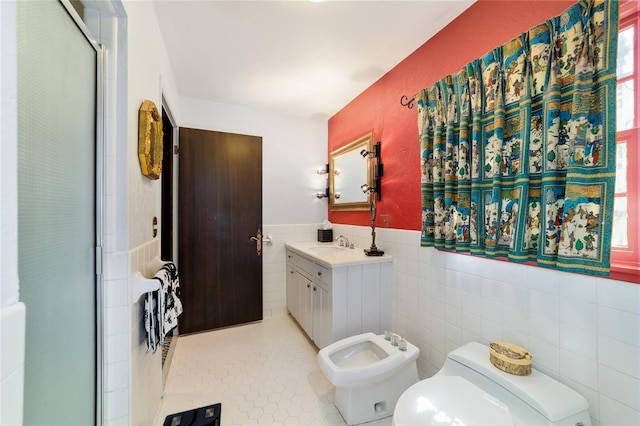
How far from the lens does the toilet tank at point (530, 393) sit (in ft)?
3.13

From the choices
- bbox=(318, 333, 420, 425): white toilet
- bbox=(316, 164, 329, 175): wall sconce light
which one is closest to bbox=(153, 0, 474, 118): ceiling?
bbox=(316, 164, 329, 175): wall sconce light

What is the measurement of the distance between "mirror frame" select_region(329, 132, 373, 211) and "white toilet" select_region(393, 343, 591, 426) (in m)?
1.63

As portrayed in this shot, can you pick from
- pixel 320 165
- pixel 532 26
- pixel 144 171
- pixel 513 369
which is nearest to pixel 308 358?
pixel 513 369

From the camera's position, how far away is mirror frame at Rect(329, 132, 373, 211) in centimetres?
248

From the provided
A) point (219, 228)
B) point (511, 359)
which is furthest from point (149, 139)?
point (511, 359)

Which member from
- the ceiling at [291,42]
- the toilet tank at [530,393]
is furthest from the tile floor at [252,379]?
the ceiling at [291,42]

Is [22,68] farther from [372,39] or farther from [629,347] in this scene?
[629,347]

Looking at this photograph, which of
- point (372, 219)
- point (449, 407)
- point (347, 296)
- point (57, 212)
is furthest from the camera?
point (372, 219)

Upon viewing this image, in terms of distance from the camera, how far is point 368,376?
1.43 metres

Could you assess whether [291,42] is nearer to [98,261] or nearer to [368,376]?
[98,261]

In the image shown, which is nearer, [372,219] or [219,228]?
[372,219]

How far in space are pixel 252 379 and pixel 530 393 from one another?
1667 mm

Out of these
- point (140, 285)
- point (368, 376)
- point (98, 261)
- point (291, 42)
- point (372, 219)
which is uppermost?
point (291, 42)

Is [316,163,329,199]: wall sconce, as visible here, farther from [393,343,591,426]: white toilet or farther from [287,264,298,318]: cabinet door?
[393,343,591,426]: white toilet
